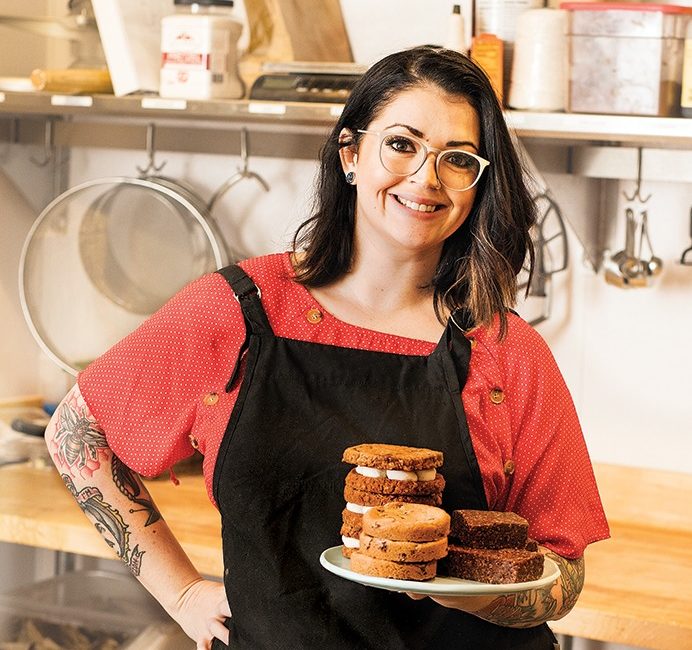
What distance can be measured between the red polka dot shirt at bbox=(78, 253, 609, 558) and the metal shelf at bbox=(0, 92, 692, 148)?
575 millimetres

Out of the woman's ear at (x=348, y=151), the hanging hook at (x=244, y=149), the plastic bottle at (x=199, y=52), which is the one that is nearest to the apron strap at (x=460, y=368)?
the woman's ear at (x=348, y=151)

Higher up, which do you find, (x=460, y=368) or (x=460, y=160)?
(x=460, y=160)

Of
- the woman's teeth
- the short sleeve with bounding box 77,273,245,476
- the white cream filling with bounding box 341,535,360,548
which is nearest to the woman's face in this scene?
the woman's teeth

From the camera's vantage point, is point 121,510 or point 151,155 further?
point 151,155

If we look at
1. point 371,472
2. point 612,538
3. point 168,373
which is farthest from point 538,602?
point 612,538

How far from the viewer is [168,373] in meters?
1.30

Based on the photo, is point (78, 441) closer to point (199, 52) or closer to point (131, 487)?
point (131, 487)

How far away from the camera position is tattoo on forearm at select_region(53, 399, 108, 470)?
1.36m

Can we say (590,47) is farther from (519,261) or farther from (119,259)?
(119,259)

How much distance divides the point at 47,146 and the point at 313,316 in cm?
141

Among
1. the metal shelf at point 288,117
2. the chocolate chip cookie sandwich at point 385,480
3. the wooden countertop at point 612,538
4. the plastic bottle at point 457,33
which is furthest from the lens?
the plastic bottle at point 457,33

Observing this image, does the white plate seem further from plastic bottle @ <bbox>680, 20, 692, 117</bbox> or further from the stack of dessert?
plastic bottle @ <bbox>680, 20, 692, 117</bbox>

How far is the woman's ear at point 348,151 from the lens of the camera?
1297 millimetres

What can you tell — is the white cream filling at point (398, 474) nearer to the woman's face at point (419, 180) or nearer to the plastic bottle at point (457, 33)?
the woman's face at point (419, 180)
